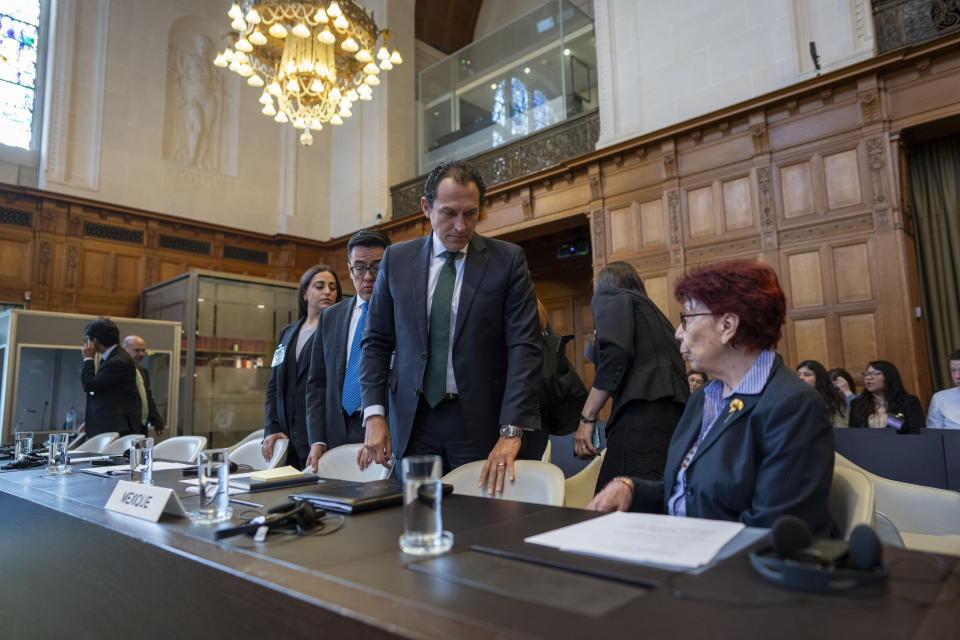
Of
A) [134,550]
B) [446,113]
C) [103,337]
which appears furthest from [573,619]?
[446,113]

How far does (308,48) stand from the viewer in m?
6.40

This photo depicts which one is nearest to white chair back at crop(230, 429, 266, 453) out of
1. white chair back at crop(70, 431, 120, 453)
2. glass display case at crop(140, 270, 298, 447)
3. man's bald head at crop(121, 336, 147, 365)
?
white chair back at crop(70, 431, 120, 453)

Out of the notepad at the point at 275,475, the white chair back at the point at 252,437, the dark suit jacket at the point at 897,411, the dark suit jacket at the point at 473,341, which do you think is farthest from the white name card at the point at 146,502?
the dark suit jacket at the point at 897,411

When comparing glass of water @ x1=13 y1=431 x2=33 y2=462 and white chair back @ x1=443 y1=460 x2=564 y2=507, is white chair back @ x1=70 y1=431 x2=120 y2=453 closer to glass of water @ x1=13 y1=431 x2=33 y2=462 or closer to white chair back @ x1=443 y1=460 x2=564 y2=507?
glass of water @ x1=13 y1=431 x2=33 y2=462

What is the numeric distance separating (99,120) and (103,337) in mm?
6260

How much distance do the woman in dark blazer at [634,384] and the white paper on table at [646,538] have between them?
1.26 m

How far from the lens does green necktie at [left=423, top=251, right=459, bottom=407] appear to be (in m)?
1.96

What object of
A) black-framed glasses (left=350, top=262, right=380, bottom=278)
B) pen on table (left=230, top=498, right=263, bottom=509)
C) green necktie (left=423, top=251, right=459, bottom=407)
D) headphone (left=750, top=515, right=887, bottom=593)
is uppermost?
black-framed glasses (left=350, top=262, right=380, bottom=278)

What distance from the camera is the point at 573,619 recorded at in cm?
63

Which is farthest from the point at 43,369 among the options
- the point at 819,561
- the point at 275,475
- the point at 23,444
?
the point at 819,561

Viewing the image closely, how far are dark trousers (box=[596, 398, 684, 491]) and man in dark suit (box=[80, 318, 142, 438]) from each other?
3707mm

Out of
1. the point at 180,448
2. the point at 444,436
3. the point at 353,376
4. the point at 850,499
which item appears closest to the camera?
the point at 850,499

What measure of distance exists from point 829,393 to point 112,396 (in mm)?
5517

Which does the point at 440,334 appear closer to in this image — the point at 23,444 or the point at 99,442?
the point at 23,444
